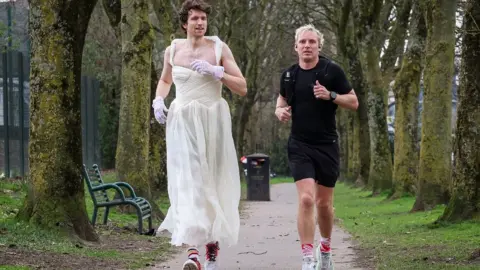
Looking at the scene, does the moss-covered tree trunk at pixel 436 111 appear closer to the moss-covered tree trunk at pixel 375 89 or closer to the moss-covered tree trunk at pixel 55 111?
the moss-covered tree trunk at pixel 55 111

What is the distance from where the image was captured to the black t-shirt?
344 inches

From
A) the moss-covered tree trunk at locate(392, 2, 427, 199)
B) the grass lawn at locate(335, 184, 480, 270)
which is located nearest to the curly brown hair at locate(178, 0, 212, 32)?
the grass lawn at locate(335, 184, 480, 270)

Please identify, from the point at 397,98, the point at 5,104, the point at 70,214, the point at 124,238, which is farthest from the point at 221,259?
the point at 397,98

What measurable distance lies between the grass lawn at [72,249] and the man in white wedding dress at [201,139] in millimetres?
1321

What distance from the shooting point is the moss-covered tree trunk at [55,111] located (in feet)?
37.4

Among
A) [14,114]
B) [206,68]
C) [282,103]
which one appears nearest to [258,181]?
[14,114]

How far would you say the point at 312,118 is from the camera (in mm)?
8742

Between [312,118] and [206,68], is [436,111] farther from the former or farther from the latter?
[206,68]

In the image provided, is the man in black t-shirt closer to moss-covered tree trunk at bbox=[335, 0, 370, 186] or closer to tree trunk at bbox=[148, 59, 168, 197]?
tree trunk at bbox=[148, 59, 168, 197]

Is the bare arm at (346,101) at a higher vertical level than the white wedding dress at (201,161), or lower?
higher

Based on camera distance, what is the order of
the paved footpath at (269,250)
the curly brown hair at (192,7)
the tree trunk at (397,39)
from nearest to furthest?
the curly brown hair at (192,7)
the paved footpath at (269,250)
the tree trunk at (397,39)

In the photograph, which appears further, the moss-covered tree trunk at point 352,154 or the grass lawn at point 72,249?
the moss-covered tree trunk at point 352,154

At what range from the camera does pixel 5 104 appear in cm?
2267

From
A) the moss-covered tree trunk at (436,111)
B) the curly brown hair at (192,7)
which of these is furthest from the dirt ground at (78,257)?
the moss-covered tree trunk at (436,111)
